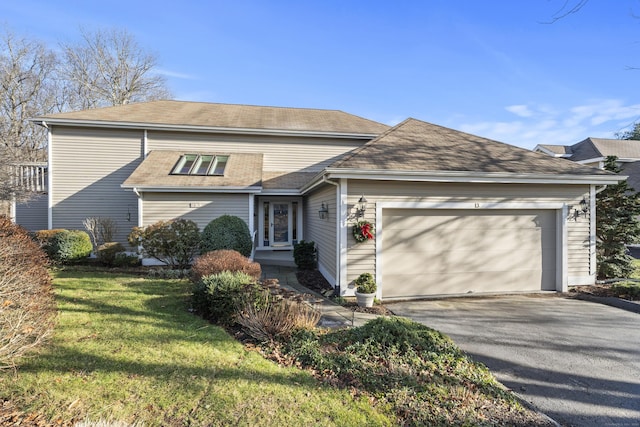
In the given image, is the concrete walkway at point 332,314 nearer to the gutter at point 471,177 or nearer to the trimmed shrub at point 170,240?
the gutter at point 471,177

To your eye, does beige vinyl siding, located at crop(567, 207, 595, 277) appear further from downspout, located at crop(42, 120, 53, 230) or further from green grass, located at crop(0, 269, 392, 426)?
downspout, located at crop(42, 120, 53, 230)

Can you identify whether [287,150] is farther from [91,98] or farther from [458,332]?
[91,98]

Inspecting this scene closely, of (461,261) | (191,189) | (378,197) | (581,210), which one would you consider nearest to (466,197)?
(461,261)

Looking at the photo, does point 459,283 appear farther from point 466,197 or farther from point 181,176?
point 181,176

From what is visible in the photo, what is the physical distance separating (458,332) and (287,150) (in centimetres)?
1019

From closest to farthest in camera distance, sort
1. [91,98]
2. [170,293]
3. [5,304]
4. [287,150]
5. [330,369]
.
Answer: [5,304], [330,369], [170,293], [287,150], [91,98]

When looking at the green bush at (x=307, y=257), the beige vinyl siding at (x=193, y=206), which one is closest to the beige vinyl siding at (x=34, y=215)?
the beige vinyl siding at (x=193, y=206)

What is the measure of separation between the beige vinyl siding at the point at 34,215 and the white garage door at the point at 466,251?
13846 mm

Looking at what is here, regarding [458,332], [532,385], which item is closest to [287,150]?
[458,332]

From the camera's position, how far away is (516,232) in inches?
288

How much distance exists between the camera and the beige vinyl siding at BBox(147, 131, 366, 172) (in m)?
12.4

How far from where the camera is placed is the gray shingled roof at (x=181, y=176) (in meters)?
9.98

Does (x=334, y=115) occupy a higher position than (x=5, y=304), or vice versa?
(x=334, y=115)

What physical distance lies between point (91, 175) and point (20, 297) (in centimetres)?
1012
